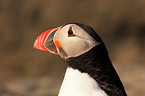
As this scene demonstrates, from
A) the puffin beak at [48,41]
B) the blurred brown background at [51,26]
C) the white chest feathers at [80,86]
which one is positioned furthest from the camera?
the blurred brown background at [51,26]

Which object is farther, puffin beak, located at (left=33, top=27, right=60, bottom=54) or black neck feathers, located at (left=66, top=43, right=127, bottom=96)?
puffin beak, located at (left=33, top=27, right=60, bottom=54)

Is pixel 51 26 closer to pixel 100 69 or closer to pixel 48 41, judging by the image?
pixel 48 41

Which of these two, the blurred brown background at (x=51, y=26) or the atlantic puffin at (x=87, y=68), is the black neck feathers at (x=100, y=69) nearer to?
the atlantic puffin at (x=87, y=68)

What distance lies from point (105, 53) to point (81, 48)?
0.55ft

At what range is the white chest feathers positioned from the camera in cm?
160

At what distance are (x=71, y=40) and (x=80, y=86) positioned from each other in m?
0.33

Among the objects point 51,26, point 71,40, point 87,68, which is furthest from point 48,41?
point 51,26

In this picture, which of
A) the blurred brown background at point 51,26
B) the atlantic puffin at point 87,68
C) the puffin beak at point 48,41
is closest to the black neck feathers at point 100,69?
the atlantic puffin at point 87,68

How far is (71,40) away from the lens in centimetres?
173

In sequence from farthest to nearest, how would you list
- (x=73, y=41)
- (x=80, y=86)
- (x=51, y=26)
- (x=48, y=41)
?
(x=51, y=26) < (x=48, y=41) < (x=73, y=41) < (x=80, y=86)

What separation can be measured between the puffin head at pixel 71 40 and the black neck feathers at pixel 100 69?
0.04m

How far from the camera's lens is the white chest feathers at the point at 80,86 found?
1.60 m

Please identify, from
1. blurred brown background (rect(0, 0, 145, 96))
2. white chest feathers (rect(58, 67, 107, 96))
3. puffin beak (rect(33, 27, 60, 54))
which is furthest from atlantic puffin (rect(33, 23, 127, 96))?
blurred brown background (rect(0, 0, 145, 96))

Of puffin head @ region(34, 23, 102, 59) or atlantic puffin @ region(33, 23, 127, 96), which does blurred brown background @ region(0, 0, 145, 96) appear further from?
atlantic puffin @ region(33, 23, 127, 96)
